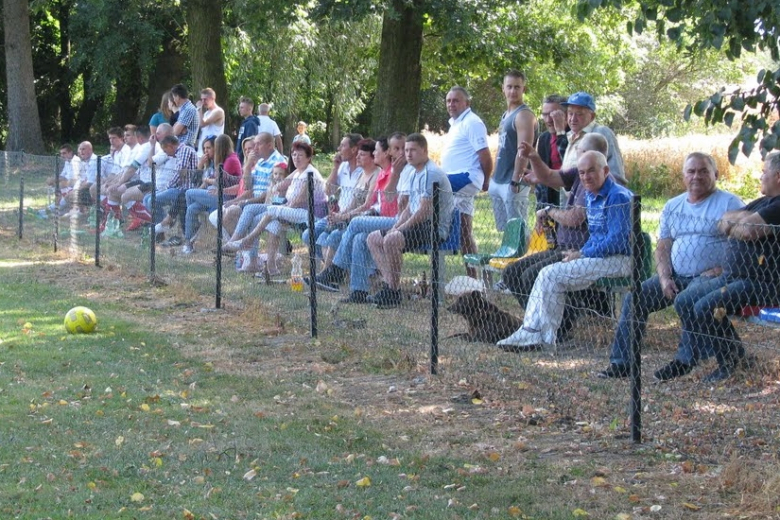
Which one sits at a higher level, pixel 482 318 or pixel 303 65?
pixel 303 65

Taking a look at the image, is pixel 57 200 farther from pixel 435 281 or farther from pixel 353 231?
pixel 435 281

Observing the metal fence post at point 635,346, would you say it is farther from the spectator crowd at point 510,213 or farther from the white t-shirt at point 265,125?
the white t-shirt at point 265,125

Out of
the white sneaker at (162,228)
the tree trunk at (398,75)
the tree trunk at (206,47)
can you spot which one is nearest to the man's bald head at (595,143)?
the white sneaker at (162,228)

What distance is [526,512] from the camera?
536cm

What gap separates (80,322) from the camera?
1003cm

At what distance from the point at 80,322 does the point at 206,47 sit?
12.6 m

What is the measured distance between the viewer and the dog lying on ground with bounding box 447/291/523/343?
863 centimetres

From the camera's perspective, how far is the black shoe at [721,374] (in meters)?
7.29

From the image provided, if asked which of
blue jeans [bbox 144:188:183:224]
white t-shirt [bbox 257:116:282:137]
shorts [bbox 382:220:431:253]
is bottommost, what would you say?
shorts [bbox 382:220:431:253]

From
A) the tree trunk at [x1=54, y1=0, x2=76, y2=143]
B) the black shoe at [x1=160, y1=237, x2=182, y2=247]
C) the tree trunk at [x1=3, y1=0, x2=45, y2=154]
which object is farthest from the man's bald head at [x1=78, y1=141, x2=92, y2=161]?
the tree trunk at [x1=54, y1=0, x2=76, y2=143]

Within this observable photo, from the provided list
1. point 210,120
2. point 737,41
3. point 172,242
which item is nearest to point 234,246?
point 172,242

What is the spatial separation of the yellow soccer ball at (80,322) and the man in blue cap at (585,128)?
4.38 meters

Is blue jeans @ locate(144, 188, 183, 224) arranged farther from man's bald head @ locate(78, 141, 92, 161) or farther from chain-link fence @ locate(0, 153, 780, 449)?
man's bald head @ locate(78, 141, 92, 161)

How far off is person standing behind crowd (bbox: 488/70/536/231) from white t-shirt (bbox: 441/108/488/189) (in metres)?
0.20
